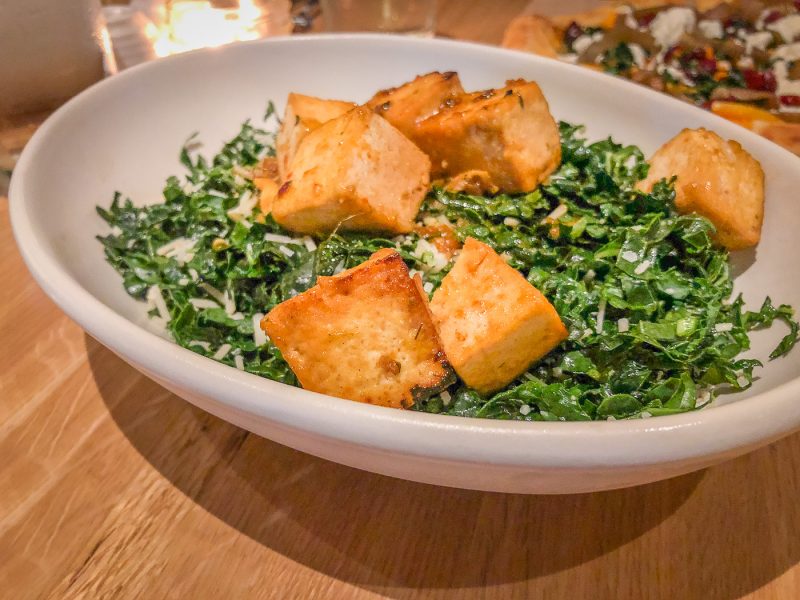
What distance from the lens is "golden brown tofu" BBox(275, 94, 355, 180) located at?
2013mm

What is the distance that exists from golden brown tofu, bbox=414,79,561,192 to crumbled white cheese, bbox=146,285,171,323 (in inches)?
35.9

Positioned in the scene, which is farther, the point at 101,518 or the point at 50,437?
the point at 50,437

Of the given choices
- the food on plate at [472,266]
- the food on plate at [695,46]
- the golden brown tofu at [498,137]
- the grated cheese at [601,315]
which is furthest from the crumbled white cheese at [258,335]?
the food on plate at [695,46]

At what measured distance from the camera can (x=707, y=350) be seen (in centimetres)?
160

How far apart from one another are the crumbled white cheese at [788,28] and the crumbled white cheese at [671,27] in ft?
1.57

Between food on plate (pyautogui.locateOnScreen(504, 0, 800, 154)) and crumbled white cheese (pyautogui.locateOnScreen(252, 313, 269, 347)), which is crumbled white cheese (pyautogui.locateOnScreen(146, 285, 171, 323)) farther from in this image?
food on plate (pyautogui.locateOnScreen(504, 0, 800, 154))

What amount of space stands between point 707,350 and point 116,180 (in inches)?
77.3

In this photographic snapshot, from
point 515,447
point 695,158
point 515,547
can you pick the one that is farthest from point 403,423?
point 695,158

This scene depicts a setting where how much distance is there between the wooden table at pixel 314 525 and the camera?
138 cm

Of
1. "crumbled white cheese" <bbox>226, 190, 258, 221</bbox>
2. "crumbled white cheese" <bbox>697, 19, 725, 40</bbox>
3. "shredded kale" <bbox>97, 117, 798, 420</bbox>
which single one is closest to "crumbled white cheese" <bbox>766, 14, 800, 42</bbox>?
"crumbled white cheese" <bbox>697, 19, 725, 40</bbox>

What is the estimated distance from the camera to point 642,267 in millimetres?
1751

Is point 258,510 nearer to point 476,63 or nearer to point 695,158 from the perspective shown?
point 695,158

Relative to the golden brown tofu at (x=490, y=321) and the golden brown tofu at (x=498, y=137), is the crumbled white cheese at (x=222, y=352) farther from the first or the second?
the golden brown tofu at (x=498, y=137)

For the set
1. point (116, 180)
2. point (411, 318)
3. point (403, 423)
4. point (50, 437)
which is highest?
point (403, 423)
